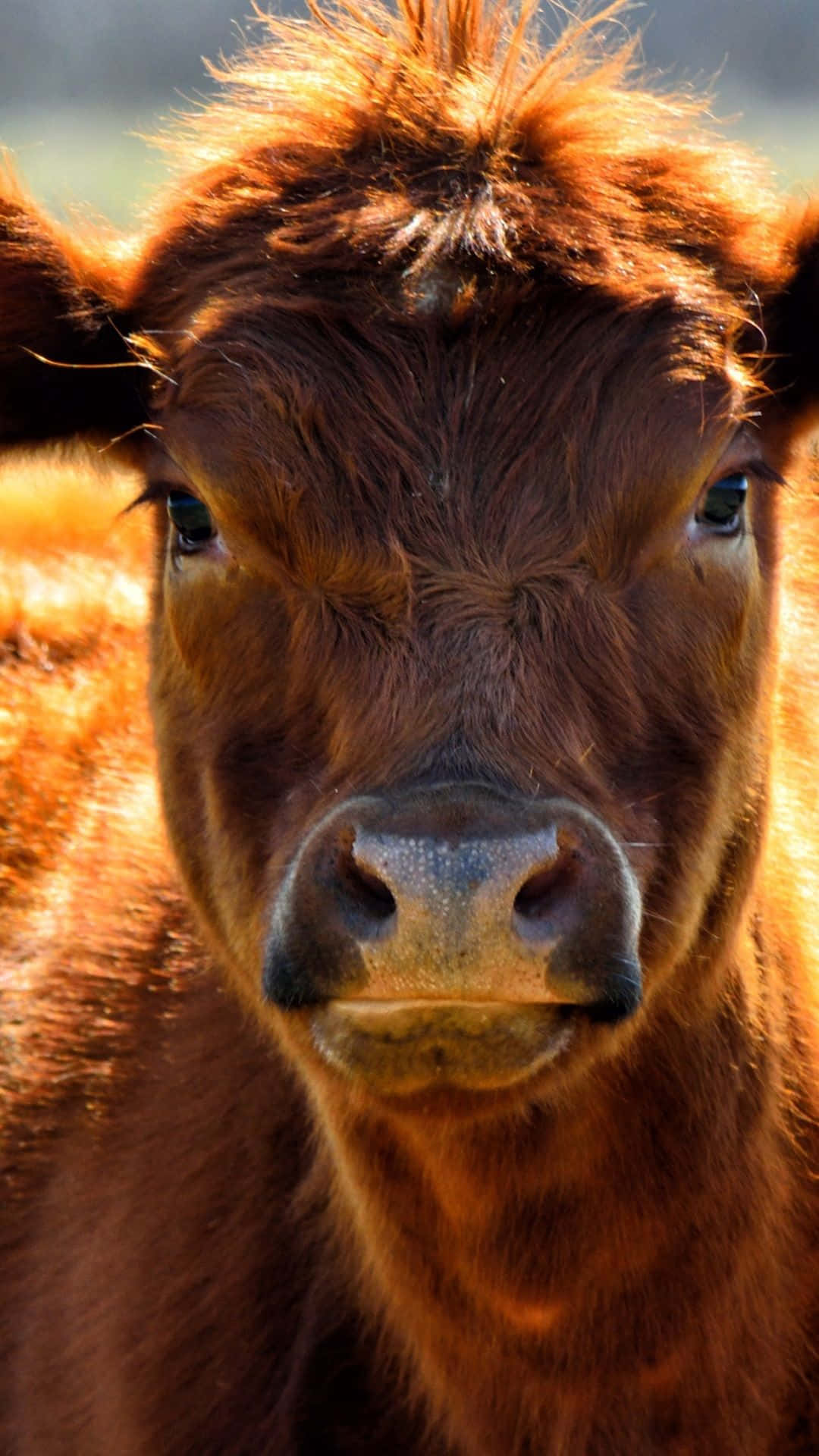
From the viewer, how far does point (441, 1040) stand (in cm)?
268

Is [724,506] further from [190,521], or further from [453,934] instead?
[453,934]

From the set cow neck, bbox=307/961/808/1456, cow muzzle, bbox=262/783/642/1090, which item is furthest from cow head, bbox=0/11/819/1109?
cow neck, bbox=307/961/808/1456

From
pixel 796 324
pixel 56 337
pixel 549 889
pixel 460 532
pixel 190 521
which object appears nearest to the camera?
pixel 549 889

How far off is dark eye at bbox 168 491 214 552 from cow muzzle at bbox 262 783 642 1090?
0.87 meters

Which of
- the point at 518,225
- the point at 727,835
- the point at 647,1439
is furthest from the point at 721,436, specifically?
the point at 647,1439

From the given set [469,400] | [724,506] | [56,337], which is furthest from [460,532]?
[56,337]

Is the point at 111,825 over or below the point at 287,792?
below

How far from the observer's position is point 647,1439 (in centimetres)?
343

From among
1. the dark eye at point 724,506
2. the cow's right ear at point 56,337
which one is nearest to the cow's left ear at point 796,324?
the dark eye at point 724,506

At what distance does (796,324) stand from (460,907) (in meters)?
1.66

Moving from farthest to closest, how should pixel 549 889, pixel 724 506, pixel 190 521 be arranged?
pixel 190 521 < pixel 724 506 < pixel 549 889

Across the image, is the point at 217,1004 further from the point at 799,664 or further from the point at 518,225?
the point at 518,225

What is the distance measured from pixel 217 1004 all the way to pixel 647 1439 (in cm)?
149

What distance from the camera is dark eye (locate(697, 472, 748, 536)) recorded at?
329 centimetres
